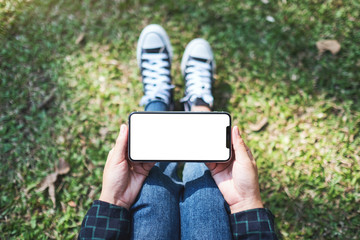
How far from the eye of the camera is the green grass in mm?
2453

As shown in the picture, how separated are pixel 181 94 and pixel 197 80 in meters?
0.27

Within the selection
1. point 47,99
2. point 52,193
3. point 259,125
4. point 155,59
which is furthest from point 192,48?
point 52,193

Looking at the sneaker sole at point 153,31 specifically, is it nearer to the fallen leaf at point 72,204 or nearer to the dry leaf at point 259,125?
the dry leaf at point 259,125

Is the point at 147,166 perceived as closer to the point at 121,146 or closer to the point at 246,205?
the point at 121,146

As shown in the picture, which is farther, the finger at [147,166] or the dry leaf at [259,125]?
the dry leaf at [259,125]

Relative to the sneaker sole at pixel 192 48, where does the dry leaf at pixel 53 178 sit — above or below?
below

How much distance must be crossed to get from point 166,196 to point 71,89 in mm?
1580

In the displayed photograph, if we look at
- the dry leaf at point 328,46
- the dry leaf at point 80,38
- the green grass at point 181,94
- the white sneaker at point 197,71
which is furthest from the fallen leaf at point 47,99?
the dry leaf at point 328,46

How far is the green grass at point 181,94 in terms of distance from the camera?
96.6 inches

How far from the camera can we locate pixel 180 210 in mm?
1935

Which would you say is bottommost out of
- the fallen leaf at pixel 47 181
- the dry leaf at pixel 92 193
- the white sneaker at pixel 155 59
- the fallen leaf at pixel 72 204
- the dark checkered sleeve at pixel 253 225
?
the dark checkered sleeve at pixel 253 225

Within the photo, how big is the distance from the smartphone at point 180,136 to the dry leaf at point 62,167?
3.35ft

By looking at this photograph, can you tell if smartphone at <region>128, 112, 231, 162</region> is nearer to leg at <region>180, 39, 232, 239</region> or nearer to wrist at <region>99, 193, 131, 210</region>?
leg at <region>180, 39, 232, 239</region>

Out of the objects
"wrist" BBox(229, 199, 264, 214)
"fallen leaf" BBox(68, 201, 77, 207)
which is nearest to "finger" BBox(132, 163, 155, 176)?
"wrist" BBox(229, 199, 264, 214)
